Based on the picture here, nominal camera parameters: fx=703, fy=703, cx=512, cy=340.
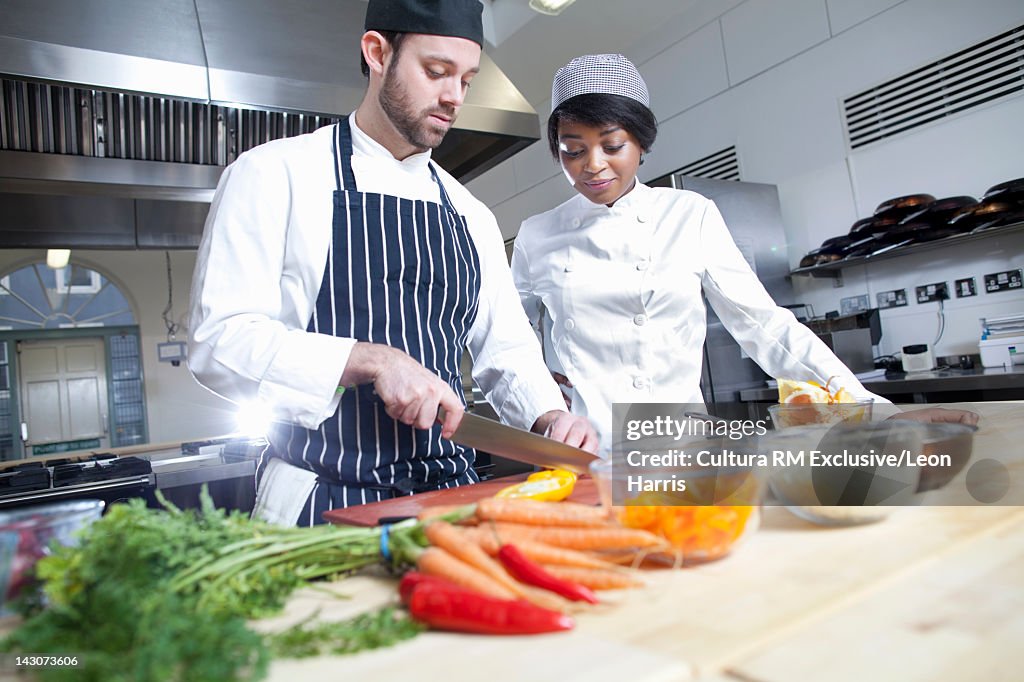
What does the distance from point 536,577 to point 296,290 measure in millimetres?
870

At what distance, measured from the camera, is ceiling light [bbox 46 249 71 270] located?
7.94m

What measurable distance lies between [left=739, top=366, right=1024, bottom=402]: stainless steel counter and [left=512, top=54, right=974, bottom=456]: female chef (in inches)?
59.3

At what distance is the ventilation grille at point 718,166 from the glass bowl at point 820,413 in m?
3.67

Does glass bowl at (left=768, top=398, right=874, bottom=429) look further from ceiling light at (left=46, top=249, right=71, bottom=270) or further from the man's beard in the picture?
ceiling light at (left=46, top=249, right=71, bottom=270)

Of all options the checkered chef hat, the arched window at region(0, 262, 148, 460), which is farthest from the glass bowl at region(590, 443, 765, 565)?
the arched window at region(0, 262, 148, 460)

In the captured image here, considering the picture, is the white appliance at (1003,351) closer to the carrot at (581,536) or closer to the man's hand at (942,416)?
the man's hand at (942,416)

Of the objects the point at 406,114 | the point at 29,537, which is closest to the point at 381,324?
the point at 406,114

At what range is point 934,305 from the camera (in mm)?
3576

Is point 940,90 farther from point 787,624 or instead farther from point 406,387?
point 787,624

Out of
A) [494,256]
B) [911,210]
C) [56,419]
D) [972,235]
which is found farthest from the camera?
[56,419]

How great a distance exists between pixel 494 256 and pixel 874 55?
310cm

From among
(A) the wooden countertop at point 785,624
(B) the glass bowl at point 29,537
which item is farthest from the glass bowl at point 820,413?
(B) the glass bowl at point 29,537

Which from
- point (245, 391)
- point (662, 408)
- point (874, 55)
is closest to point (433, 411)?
point (245, 391)

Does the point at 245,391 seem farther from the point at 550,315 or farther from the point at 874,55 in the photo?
the point at 874,55
